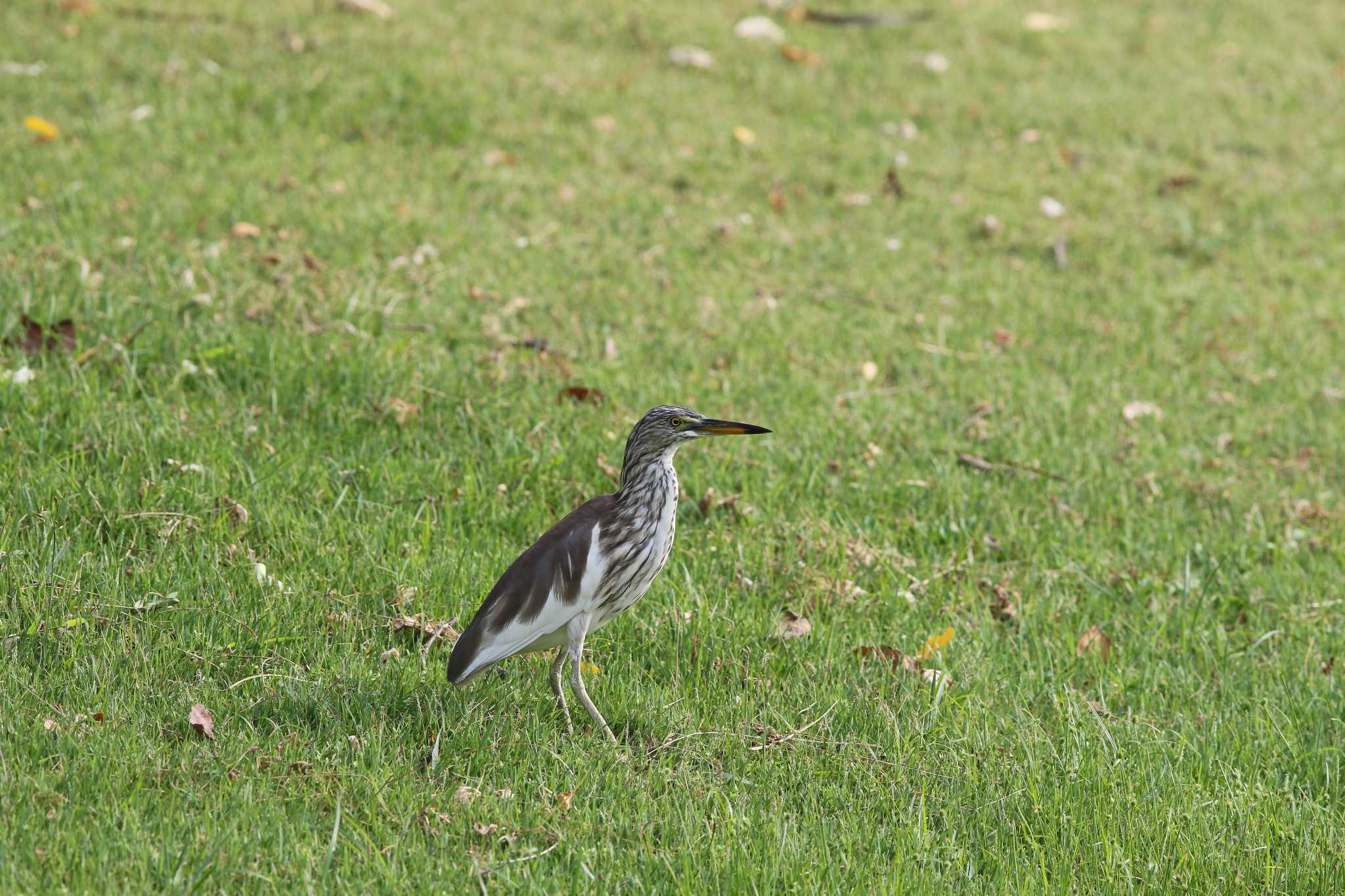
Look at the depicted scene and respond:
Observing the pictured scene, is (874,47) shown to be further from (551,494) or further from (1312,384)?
(551,494)

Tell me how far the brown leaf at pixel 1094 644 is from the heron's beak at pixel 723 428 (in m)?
1.99

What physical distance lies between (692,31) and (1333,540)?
8.69 meters

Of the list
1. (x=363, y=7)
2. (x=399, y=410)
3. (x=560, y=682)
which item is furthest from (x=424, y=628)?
(x=363, y=7)

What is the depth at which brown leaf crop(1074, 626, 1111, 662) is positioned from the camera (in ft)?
18.0

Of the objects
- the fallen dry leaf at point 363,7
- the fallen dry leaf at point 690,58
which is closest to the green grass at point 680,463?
the fallen dry leaf at point 690,58

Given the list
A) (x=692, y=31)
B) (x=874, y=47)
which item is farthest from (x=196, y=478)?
(x=874, y=47)

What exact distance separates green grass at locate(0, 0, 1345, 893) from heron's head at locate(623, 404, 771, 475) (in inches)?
35.6

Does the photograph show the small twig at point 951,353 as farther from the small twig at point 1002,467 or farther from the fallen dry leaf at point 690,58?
the fallen dry leaf at point 690,58

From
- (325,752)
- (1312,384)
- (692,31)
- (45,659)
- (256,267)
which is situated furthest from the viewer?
(692,31)

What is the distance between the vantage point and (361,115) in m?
10.2

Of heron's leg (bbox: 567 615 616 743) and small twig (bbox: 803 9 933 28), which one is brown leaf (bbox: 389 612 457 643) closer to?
heron's leg (bbox: 567 615 616 743)

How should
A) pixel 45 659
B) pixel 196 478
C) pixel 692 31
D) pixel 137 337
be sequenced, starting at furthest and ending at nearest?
pixel 692 31 < pixel 137 337 < pixel 196 478 < pixel 45 659

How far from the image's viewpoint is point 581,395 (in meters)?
6.90

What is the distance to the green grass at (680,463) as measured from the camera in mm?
4059
